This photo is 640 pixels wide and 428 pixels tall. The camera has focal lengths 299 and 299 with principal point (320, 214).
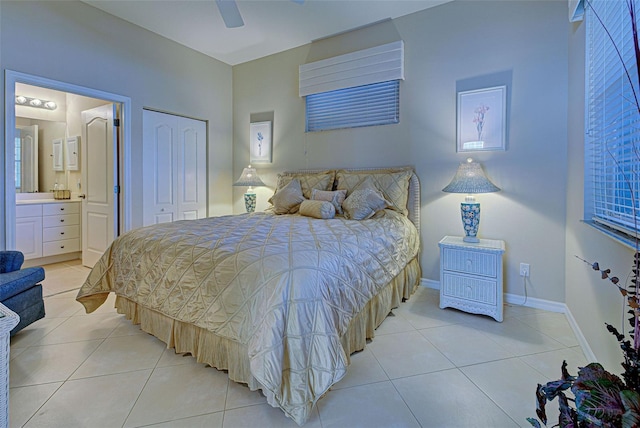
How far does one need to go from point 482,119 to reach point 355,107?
1405 mm

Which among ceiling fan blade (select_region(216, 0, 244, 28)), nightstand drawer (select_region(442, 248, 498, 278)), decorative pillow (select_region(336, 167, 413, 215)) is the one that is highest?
ceiling fan blade (select_region(216, 0, 244, 28))

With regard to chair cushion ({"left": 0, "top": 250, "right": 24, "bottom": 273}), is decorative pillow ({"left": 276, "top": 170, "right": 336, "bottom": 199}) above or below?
above

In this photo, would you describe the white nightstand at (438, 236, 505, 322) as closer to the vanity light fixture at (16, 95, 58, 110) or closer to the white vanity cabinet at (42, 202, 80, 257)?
the white vanity cabinet at (42, 202, 80, 257)

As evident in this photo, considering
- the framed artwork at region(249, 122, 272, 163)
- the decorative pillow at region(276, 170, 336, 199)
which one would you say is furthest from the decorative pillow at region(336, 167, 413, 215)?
the framed artwork at region(249, 122, 272, 163)

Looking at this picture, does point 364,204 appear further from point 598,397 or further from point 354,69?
point 598,397

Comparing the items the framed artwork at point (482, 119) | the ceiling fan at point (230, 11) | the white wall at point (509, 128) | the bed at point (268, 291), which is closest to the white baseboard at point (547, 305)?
the white wall at point (509, 128)

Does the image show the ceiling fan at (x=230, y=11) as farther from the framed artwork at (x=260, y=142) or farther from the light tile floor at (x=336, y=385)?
the light tile floor at (x=336, y=385)

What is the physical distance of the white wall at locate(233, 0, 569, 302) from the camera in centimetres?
257

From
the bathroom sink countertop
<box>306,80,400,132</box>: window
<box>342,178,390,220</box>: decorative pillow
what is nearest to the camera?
<box>342,178,390,220</box>: decorative pillow

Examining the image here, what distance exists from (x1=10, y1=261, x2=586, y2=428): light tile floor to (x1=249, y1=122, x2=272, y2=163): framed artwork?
2681 millimetres

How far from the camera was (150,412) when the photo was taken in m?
1.44

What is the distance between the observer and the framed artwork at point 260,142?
4.30m

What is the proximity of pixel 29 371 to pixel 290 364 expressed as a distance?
166 cm

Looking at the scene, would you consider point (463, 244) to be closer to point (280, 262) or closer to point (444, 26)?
point (280, 262)
